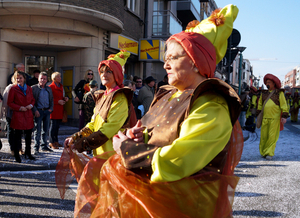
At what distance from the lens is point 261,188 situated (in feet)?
16.3

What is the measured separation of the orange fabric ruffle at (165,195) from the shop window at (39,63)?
11.7m

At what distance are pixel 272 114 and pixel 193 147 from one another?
6.89 m

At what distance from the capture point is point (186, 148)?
139 cm

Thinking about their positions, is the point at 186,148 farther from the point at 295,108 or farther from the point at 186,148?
the point at 295,108

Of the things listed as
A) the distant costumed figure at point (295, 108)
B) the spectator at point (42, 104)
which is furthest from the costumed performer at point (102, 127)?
the distant costumed figure at point (295, 108)

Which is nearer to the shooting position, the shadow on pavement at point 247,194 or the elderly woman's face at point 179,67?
the elderly woman's face at point 179,67

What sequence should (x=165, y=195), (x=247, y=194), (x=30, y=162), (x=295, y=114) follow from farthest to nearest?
(x=295, y=114), (x=30, y=162), (x=247, y=194), (x=165, y=195)

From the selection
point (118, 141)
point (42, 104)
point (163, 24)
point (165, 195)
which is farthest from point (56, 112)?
point (163, 24)

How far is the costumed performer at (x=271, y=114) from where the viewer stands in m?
7.38

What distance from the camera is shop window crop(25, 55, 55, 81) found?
12180 mm

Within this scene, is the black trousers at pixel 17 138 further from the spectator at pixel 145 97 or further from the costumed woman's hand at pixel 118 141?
the costumed woman's hand at pixel 118 141

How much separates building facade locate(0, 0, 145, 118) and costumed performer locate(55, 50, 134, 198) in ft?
26.1

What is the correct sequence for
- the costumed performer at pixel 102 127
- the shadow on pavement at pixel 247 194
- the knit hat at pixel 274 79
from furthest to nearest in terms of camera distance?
the knit hat at pixel 274 79 < the shadow on pavement at pixel 247 194 < the costumed performer at pixel 102 127

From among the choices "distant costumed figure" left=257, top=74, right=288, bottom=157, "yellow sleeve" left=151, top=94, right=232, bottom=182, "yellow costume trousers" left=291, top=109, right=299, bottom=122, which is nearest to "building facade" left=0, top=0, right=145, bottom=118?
"distant costumed figure" left=257, top=74, right=288, bottom=157
